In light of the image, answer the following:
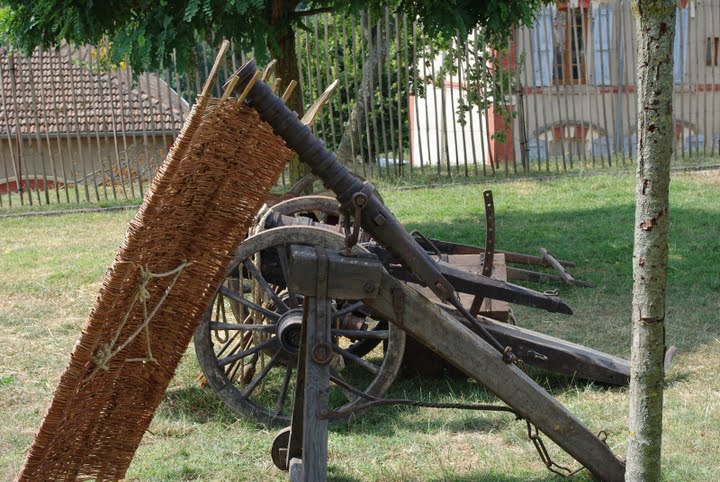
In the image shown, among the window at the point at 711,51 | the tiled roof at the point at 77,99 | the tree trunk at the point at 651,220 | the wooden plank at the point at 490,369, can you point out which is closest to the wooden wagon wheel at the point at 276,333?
the wooden plank at the point at 490,369

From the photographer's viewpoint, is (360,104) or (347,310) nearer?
(347,310)

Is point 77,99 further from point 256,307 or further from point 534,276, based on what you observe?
point 256,307

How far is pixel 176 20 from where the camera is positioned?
23.3 feet

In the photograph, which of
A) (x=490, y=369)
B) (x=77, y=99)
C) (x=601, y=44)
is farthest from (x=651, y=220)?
(x=77, y=99)

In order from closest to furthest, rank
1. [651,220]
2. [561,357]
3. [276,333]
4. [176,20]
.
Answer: [651,220]
[276,333]
[561,357]
[176,20]

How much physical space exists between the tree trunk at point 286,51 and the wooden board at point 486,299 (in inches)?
88.2

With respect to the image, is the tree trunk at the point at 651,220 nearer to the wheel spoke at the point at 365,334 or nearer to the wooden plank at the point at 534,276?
the wheel spoke at the point at 365,334

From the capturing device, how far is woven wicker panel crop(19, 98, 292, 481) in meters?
3.17

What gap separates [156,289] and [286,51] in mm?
5520

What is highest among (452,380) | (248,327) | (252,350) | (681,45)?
(681,45)

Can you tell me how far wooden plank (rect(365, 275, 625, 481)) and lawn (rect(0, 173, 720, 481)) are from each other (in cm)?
31

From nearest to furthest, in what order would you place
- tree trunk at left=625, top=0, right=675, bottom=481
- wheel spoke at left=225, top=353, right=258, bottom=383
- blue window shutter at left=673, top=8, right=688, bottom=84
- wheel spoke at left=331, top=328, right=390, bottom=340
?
tree trunk at left=625, top=0, right=675, bottom=481 < wheel spoke at left=331, top=328, right=390, bottom=340 < wheel spoke at left=225, top=353, right=258, bottom=383 < blue window shutter at left=673, top=8, right=688, bottom=84

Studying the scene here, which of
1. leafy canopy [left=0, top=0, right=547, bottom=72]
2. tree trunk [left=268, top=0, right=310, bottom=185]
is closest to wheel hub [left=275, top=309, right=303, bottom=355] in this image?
leafy canopy [left=0, top=0, right=547, bottom=72]

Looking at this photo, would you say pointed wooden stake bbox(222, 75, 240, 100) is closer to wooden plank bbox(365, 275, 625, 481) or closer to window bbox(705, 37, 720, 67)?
wooden plank bbox(365, 275, 625, 481)
